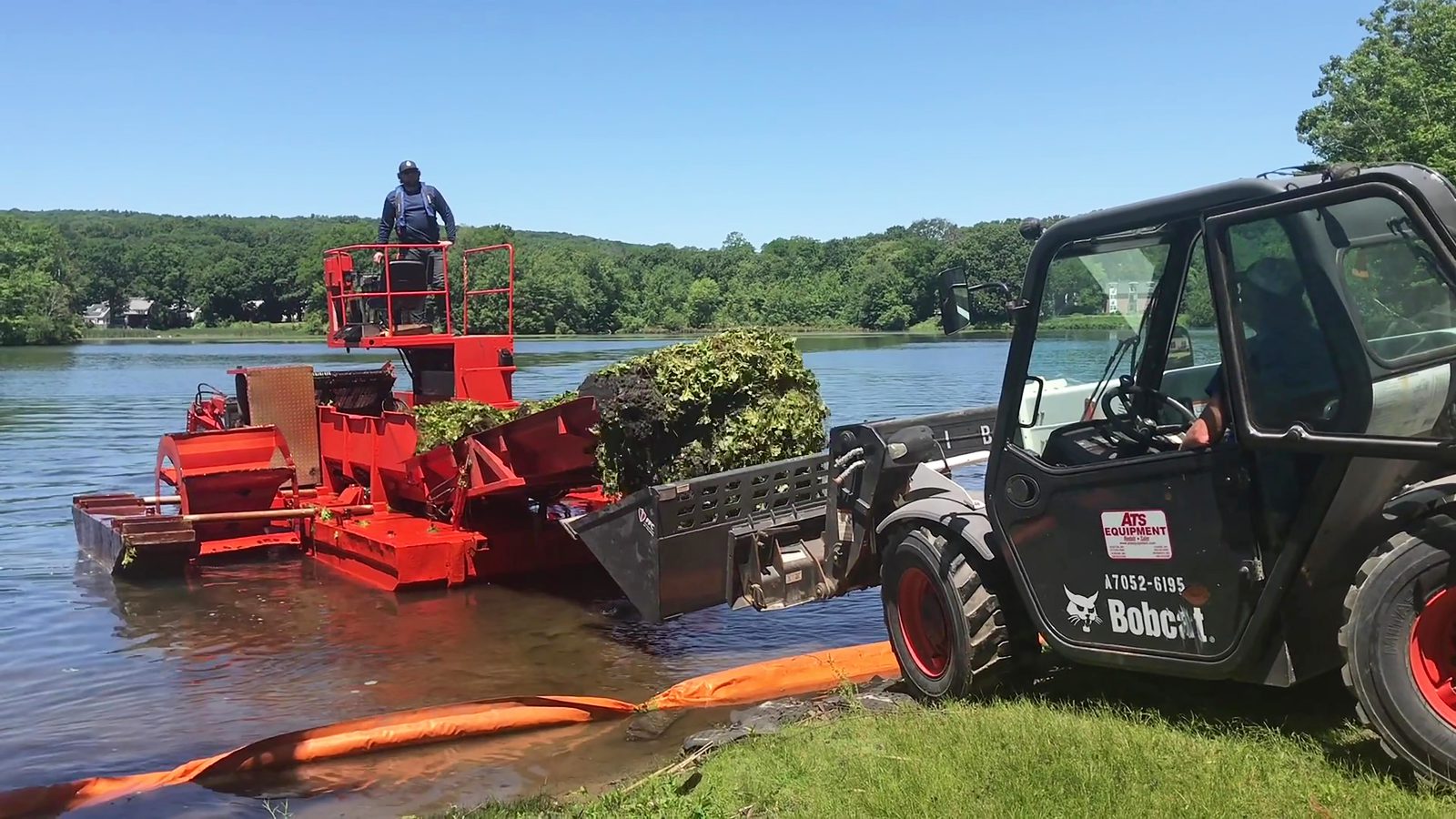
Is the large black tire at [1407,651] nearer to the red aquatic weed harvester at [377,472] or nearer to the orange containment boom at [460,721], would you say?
the orange containment boom at [460,721]

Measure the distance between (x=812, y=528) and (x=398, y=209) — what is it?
8.08 m

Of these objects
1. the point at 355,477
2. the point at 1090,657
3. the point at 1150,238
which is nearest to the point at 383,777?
the point at 1090,657

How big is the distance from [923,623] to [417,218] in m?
9.63

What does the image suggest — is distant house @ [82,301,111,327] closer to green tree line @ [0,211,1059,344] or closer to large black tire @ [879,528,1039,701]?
green tree line @ [0,211,1059,344]

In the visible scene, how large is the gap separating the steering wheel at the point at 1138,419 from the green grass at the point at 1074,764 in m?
1.19

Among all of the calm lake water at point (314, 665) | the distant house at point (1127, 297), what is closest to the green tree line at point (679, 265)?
the distant house at point (1127, 297)

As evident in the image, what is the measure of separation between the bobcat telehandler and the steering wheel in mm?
12

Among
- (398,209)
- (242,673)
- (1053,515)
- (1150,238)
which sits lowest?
(242,673)

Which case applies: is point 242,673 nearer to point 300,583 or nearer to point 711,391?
point 300,583

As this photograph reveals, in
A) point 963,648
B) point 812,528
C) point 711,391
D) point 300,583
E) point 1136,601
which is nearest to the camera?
point 1136,601

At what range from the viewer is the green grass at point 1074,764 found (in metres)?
3.91

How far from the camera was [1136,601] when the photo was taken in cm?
478

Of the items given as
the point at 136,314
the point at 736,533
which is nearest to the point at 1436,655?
the point at 736,533

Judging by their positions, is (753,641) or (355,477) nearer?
(753,641)
